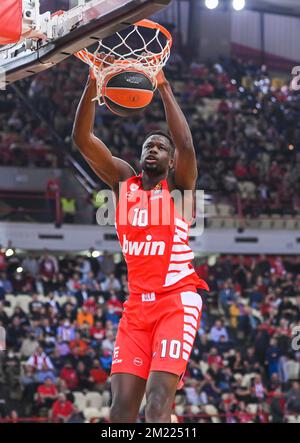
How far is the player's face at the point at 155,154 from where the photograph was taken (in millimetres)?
7113

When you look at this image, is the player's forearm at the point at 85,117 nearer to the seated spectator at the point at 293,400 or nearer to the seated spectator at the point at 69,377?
the seated spectator at the point at 69,377

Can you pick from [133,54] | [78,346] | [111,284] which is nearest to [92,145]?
[133,54]

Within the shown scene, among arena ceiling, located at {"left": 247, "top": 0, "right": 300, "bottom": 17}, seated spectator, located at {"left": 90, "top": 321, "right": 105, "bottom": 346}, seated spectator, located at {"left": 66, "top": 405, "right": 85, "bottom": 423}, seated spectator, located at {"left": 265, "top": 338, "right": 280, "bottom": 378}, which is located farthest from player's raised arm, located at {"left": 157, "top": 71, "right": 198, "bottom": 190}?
arena ceiling, located at {"left": 247, "top": 0, "right": 300, "bottom": 17}

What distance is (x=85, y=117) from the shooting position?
7336mm

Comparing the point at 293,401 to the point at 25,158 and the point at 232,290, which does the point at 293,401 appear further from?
the point at 25,158

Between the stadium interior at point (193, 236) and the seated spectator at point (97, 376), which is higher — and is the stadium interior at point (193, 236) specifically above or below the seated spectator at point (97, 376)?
above

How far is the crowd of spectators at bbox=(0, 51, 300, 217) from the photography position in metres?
26.5

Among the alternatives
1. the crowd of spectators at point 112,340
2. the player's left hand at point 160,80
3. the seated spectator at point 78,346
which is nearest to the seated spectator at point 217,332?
the crowd of spectators at point 112,340

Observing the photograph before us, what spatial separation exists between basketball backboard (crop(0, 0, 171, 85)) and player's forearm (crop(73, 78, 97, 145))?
19.1 inches

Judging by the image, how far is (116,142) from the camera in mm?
26641

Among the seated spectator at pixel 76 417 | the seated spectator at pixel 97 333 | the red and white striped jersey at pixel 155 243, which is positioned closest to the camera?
the red and white striped jersey at pixel 155 243

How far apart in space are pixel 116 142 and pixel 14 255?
4.91 metres

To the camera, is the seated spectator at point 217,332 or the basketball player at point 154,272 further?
the seated spectator at point 217,332

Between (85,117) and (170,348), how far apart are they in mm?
1914
